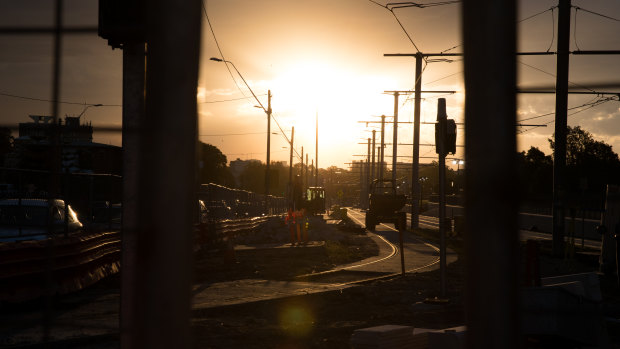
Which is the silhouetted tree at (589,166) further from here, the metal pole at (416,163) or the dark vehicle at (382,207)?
the metal pole at (416,163)

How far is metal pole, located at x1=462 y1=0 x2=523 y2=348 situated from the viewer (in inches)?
60.6

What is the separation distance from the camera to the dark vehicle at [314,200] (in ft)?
255

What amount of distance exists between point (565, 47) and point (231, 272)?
1239 centimetres

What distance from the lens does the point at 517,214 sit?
5.03ft

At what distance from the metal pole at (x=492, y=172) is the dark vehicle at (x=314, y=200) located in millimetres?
75184

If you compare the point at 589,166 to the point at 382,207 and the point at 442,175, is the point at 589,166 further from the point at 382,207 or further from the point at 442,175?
the point at 382,207

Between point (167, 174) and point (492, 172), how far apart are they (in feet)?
2.46

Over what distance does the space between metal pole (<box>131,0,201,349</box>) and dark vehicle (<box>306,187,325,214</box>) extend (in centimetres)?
7499

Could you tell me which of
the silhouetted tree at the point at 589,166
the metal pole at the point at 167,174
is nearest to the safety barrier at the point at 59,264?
the silhouetted tree at the point at 589,166

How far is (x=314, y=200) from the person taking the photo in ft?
260

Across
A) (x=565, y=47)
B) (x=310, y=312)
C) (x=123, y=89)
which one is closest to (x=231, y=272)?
(x=310, y=312)

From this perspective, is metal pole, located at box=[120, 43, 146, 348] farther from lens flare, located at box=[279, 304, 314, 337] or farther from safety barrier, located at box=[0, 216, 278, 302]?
lens flare, located at box=[279, 304, 314, 337]

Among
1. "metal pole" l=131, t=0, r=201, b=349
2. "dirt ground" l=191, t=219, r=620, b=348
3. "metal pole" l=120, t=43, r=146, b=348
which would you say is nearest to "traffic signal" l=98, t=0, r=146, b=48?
"metal pole" l=120, t=43, r=146, b=348

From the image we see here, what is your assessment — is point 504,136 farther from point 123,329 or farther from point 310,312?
point 310,312
